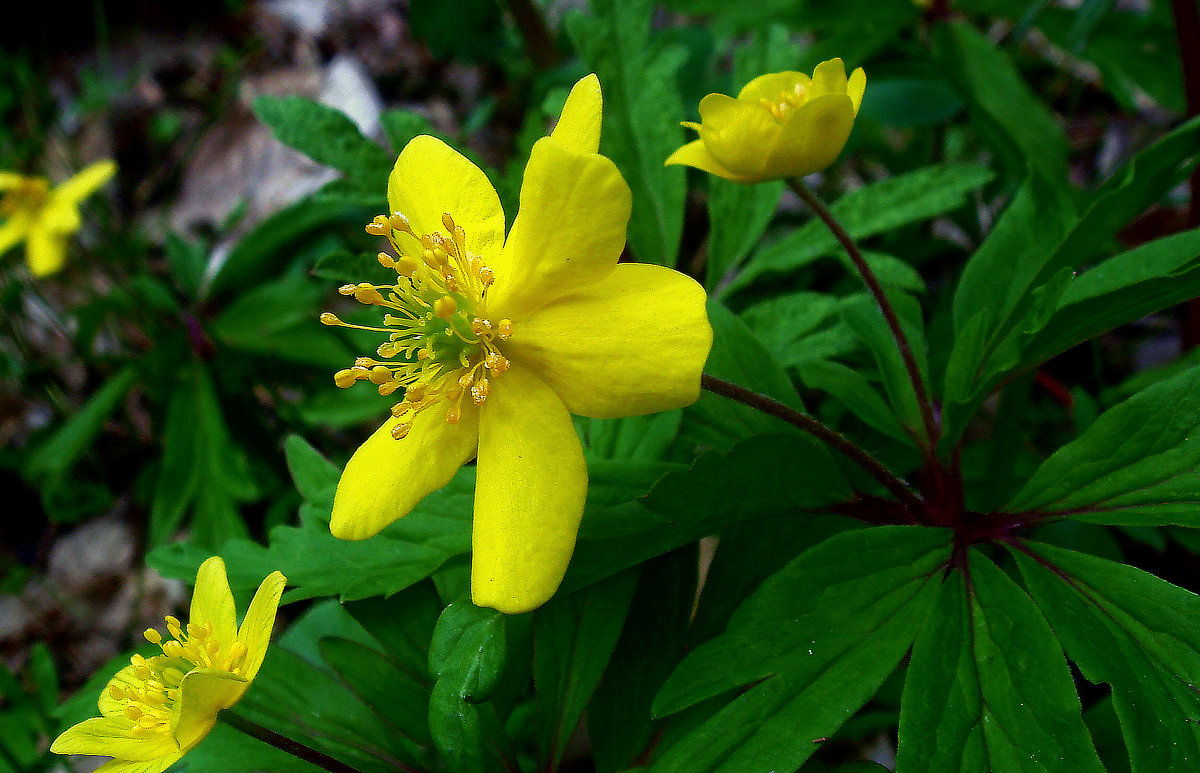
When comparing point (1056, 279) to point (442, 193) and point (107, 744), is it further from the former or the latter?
point (107, 744)

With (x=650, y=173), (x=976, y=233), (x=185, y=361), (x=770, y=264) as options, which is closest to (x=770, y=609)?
(x=770, y=264)

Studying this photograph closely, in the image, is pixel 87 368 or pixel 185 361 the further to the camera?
pixel 87 368

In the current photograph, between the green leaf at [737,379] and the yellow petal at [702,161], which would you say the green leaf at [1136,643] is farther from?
the yellow petal at [702,161]

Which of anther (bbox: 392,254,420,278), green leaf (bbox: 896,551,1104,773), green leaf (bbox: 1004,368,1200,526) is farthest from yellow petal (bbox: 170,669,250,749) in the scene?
green leaf (bbox: 1004,368,1200,526)

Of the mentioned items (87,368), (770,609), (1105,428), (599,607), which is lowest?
(87,368)

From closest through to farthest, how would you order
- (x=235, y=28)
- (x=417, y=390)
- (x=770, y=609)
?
(x=417, y=390) < (x=770, y=609) < (x=235, y=28)

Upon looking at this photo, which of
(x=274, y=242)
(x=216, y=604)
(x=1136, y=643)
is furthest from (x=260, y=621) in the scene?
(x=274, y=242)

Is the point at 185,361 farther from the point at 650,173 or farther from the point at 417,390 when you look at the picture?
the point at 417,390

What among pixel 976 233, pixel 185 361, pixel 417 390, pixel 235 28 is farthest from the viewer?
pixel 235 28
